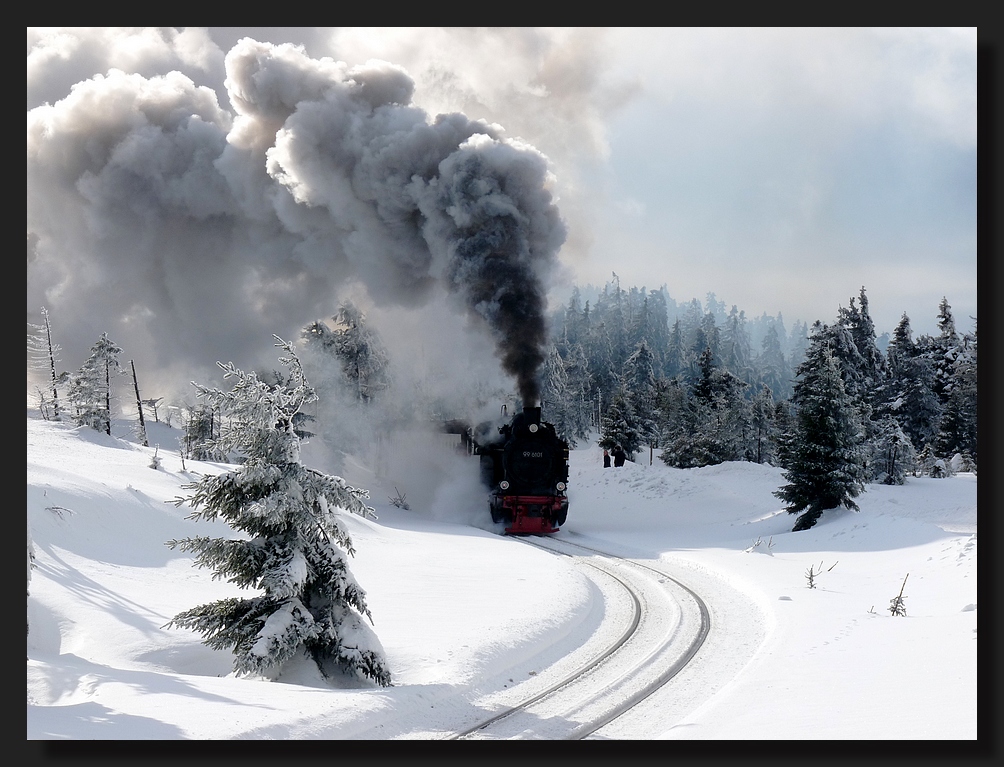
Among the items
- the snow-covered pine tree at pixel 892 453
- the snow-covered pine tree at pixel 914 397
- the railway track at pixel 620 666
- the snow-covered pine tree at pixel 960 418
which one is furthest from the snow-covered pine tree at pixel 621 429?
the railway track at pixel 620 666

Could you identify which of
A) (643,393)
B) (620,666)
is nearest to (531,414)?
(620,666)

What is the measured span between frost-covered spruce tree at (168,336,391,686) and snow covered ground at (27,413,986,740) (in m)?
0.41

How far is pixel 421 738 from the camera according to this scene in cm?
687

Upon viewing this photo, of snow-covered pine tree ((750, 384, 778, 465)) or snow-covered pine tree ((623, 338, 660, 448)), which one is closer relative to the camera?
snow-covered pine tree ((750, 384, 778, 465))

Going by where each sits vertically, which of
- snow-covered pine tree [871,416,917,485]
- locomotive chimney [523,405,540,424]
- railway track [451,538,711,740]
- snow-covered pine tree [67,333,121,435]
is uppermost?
snow-covered pine tree [67,333,121,435]

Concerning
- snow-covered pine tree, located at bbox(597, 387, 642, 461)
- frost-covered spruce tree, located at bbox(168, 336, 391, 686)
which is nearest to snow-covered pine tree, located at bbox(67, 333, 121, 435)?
frost-covered spruce tree, located at bbox(168, 336, 391, 686)

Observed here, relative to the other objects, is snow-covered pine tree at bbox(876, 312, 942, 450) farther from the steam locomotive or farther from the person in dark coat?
the steam locomotive

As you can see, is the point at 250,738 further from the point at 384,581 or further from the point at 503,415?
the point at 503,415

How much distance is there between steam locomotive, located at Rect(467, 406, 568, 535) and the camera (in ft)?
76.0

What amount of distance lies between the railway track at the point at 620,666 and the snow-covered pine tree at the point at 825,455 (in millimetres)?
8373

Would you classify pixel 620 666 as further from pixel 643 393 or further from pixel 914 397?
pixel 643 393

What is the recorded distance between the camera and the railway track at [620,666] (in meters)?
7.31

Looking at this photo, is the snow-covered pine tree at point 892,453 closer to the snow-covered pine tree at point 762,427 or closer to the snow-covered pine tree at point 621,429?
the snow-covered pine tree at point 762,427

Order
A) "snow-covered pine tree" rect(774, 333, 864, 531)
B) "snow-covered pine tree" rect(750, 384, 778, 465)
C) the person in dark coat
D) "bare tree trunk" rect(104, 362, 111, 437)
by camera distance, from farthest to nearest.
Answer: "snow-covered pine tree" rect(750, 384, 778, 465)
the person in dark coat
"bare tree trunk" rect(104, 362, 111, 437)
"snow-covered pine tree" rect(774, 333, 864, 531)
